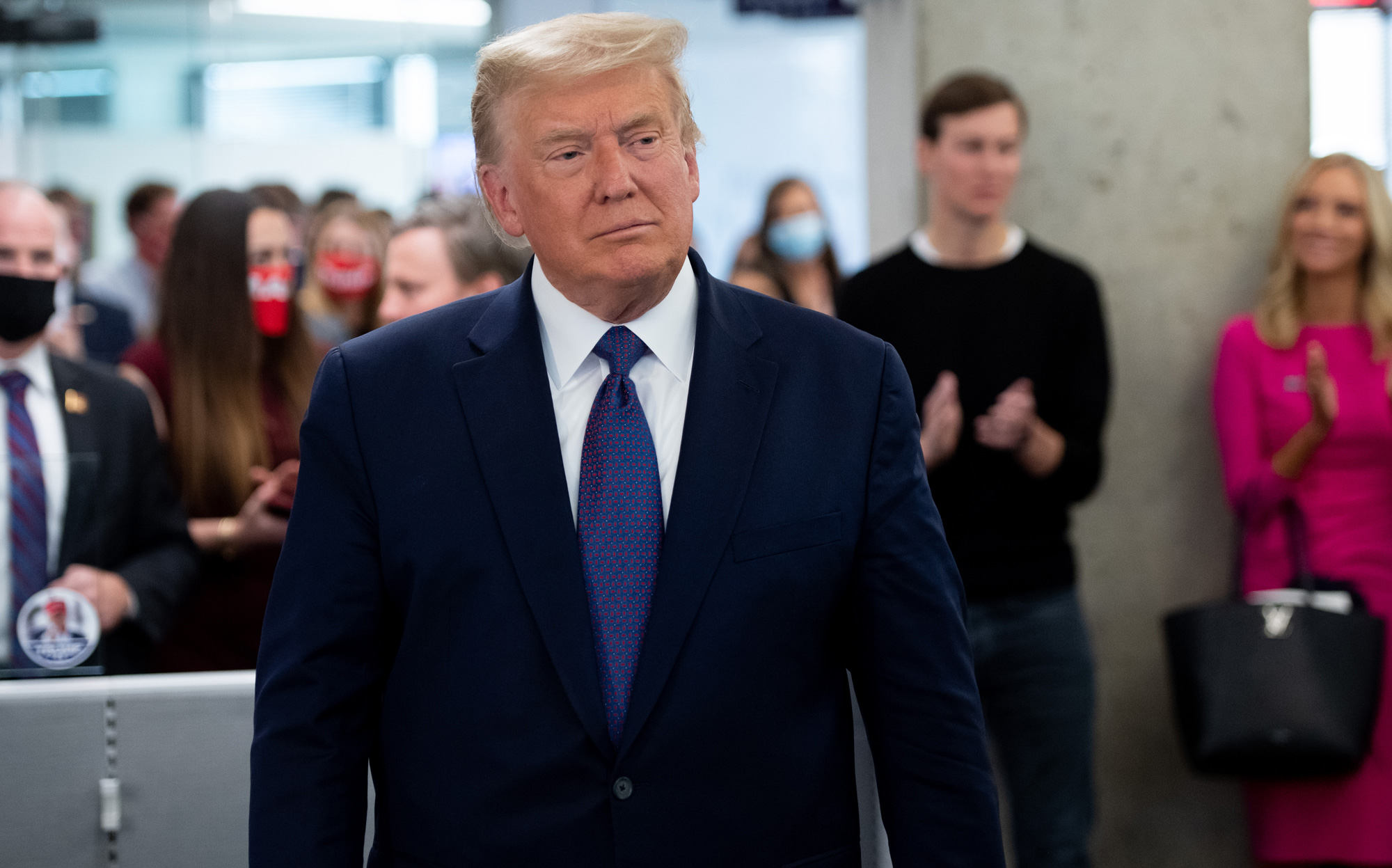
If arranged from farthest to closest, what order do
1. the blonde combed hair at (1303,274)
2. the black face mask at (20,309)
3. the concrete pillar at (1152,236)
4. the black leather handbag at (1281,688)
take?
the concrete pillar at (1152,236) < the blonde combed hair at (1303,274) < the black leather handbag at (1281,688) < the black face mask at (20,309)

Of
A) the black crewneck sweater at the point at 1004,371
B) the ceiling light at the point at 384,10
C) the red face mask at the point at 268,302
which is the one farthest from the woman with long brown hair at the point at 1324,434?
the ceiling light at the point at 384,10

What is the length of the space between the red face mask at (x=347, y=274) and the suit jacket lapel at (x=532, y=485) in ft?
8.50

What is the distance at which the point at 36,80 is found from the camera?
7.78 metres

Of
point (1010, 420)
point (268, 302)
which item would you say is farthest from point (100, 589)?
point (1010, 420)

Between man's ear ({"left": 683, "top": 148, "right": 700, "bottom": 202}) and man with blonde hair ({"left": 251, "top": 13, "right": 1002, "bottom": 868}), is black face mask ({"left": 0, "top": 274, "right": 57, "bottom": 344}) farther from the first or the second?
man's ear ({"left": 683, "top": 148, "right": 700, "bottom": 202})

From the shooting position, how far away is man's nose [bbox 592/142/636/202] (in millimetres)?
1332

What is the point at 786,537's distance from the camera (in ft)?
4.35

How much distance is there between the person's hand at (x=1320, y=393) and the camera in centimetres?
280

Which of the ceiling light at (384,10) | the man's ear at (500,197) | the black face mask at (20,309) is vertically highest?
the ceiling light at (384,10)

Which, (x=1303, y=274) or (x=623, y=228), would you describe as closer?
(x=623, y=228)

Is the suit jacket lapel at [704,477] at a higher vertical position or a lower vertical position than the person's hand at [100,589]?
higher

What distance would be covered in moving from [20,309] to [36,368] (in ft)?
0.71

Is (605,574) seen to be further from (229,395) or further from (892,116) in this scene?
(892,116)

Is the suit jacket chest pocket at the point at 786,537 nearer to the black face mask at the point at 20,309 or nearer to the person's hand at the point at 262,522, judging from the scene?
the person's hand at the point at 262,522
